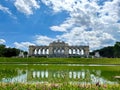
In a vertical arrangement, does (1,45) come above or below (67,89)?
above

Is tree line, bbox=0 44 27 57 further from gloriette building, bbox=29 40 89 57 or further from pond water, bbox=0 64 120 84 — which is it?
pond water, bbox=0 64 120 84

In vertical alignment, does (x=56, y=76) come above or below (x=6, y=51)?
below

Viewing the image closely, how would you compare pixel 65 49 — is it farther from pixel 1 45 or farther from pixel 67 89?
pixel 67 89

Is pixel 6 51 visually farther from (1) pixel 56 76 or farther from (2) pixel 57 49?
(1) pixel 56 76

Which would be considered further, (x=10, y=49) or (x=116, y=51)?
(x=10, y=49)

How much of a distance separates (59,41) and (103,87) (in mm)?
128526

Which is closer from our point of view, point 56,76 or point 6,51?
point 56,76

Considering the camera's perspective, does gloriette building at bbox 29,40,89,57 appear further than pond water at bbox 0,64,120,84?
Yes

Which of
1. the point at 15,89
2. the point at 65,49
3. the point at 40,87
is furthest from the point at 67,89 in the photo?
the point at 65,49

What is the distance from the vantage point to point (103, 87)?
10.7 metres

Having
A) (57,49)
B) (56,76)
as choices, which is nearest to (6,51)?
(57,49)

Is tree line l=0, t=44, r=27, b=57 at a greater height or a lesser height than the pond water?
greater

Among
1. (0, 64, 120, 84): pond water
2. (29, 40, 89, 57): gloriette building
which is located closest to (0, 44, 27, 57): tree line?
(29, 40, 89, 57): gloriette building

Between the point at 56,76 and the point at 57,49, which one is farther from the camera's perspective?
the point at 57,49
